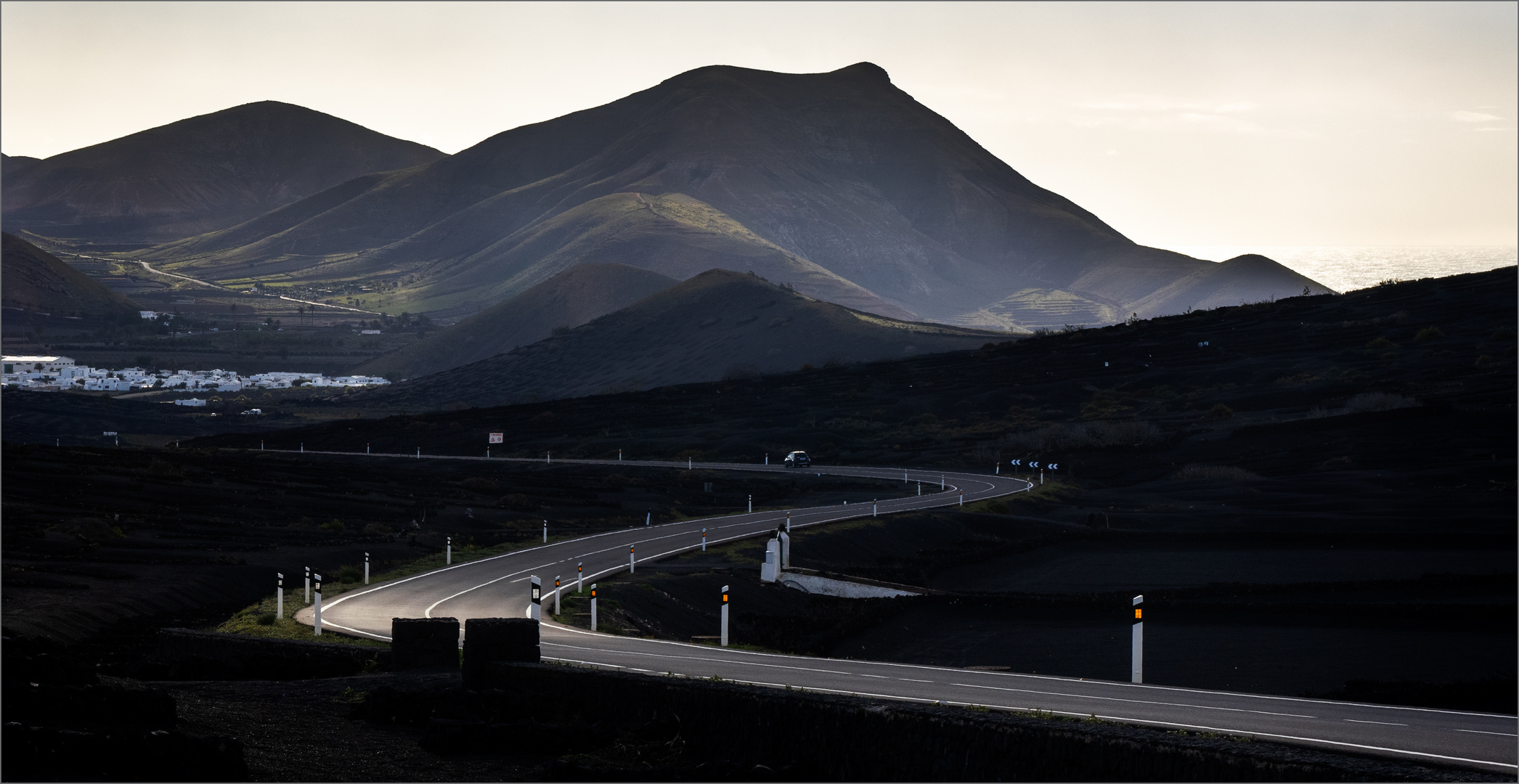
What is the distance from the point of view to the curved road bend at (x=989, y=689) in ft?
43.3

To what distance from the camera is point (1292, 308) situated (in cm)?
12312

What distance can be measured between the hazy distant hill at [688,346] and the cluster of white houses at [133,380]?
24.0 metres

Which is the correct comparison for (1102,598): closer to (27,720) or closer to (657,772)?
(657,772)

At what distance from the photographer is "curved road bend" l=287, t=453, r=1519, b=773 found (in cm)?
1321

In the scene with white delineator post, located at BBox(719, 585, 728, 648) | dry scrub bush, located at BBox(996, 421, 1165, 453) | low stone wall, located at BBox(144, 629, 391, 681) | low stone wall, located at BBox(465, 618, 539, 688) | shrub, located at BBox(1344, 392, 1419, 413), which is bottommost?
white delineator post, located at BBox(719, 585, 728, 648)

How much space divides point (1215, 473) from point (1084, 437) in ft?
51.0

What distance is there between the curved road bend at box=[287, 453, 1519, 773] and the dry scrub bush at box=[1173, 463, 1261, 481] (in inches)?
1626

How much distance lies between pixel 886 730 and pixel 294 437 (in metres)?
102

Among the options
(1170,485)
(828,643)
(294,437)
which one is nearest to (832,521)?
(828,643)

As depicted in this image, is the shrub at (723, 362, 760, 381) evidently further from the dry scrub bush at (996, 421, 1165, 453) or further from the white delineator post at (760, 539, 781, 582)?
the white delineator post at (760, 539, 781, 582)

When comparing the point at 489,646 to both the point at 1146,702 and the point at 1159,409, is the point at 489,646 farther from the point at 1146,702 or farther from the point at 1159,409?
the point at 1159,409

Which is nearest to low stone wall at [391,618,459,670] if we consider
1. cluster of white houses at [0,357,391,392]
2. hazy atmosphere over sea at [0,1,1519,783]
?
hazy atmosphere over sea at [0,1,1519,783]

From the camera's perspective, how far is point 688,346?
16950cm

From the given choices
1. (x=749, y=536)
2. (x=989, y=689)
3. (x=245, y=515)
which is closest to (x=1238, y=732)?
(x=989, y=689)
